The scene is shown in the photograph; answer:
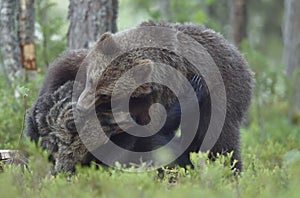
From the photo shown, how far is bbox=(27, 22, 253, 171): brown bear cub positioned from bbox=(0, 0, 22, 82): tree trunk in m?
2.27

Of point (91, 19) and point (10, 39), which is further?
point (10, 39)

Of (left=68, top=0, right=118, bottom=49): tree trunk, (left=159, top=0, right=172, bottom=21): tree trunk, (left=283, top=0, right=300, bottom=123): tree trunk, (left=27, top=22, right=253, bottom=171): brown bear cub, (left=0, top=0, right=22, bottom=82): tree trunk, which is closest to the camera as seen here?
(left=27, top=22, right=253, bottom=171): brown bear cub

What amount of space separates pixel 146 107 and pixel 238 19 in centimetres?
690

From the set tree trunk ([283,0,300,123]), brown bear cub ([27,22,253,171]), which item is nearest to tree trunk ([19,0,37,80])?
brown bear cub ([27,22,253,171])

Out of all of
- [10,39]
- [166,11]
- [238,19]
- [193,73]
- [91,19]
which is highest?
[166,11]

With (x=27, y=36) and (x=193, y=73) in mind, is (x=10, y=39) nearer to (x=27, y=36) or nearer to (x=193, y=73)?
(x=27, y=36)

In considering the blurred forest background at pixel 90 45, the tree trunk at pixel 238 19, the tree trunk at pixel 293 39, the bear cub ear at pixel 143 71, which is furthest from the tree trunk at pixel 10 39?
the tree trunk at pixel 293 39

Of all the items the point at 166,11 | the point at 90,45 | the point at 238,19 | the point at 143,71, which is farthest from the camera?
the point at 166,11

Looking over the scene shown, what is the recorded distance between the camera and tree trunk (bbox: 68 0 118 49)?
8.75 m

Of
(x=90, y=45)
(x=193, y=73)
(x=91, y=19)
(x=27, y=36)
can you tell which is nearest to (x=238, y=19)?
(x=91, y=19)

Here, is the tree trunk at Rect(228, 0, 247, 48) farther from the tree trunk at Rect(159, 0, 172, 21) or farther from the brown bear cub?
the brown bear cub

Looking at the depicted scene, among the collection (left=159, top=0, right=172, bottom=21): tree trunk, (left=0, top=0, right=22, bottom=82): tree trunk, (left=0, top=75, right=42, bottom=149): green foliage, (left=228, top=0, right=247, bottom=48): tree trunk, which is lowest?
(left=0, top=75, right=42, bottom=149): green foliage

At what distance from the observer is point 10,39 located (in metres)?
→ 9.09

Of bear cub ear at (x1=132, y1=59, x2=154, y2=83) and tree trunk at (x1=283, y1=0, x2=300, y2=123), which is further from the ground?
tree trunk at (x1=283, y1=0, x2=300, y2=123)
